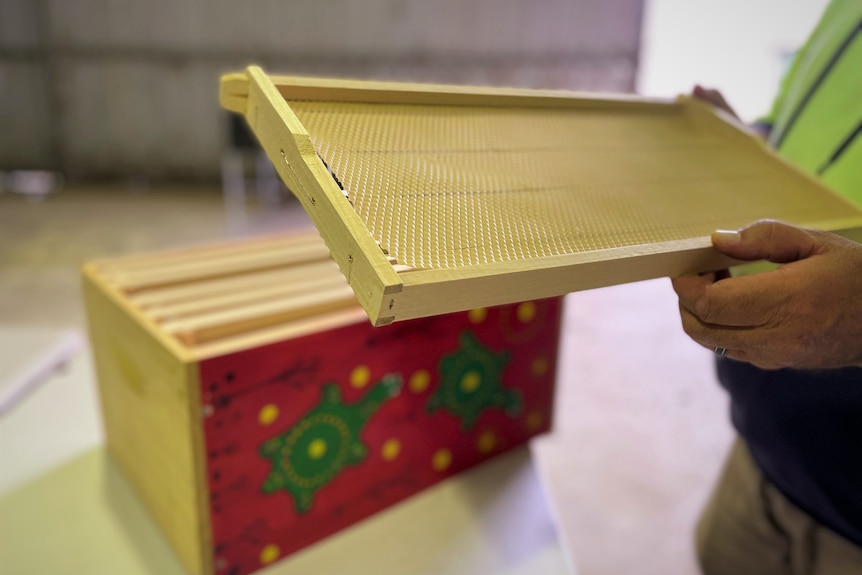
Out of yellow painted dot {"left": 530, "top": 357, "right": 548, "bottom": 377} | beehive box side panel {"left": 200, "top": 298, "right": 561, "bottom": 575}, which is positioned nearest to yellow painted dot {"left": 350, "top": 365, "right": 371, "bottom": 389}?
beehive box side panel {"left": 200, "top": 298, "right": 561, "bottom": 575}

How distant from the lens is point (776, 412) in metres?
0.85

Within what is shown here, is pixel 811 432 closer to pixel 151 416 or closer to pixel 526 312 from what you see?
pixel 526 312

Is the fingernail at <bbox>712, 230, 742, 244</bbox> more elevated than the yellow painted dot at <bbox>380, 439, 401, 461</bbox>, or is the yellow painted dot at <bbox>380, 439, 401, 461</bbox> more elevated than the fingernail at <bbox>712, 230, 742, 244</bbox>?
the fingernail at <bbox>712, 230, 742, 244</bbox>

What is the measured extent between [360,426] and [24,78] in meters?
5.34

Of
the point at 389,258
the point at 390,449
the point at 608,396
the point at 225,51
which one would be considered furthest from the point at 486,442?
the point at 225,51

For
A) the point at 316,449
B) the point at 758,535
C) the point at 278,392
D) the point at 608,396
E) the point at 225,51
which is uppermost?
the point at 225,51

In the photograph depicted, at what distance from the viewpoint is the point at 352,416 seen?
0.86 meters

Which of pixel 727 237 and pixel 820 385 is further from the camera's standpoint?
pixel 820 385

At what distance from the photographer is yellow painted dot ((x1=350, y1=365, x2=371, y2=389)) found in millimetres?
841

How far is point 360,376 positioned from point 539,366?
0.37 m

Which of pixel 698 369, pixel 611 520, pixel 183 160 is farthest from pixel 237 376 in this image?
pixel 183 160

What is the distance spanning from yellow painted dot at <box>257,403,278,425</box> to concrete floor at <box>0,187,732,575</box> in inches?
24.2

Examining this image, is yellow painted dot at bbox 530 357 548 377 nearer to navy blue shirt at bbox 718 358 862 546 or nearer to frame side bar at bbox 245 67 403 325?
navy blue shirt at bbox 718 358 862 546

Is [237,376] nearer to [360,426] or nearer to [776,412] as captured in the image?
[360,426]
